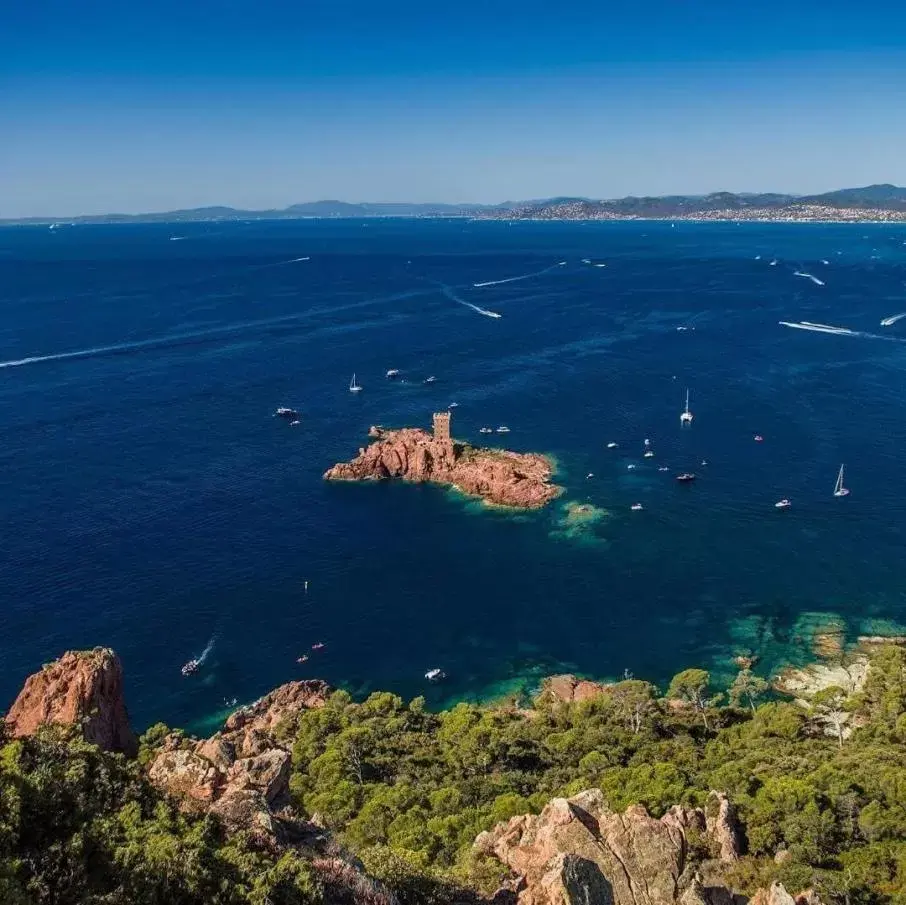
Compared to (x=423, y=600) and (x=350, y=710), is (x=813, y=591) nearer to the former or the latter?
(x=423, y=600)

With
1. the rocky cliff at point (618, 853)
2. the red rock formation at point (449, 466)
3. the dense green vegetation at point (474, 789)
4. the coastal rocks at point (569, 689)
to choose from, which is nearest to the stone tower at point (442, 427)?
the red rock formation at point (449, 466)

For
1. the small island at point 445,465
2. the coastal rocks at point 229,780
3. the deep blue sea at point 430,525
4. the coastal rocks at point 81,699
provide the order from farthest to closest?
the small island at point 445,465 → the deep blue sea at point 430,525 → the coastal rocks at point 81,699 → the coastal rocks at point 229,780

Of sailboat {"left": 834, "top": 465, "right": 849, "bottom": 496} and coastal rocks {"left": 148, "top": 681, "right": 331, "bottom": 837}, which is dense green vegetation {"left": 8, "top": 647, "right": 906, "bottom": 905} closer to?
coastal rocks {"left": 148, "top": 681, "right": 331, "bottom": 837}

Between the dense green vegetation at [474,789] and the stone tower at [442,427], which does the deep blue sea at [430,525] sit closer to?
the stone tower at [442,427]

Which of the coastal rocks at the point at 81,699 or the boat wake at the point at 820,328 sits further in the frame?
the boat wake at the point at 820,328

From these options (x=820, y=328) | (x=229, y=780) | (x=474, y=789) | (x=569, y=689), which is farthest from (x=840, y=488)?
(x=820, y=328)

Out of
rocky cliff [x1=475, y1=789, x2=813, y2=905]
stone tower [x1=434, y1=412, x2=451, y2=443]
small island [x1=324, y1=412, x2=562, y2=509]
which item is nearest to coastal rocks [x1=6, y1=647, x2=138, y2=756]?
rocky cliff [x1=475, y1=789, x2=813, y2=905]
